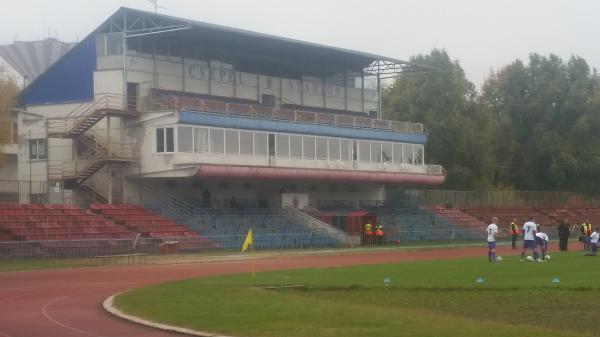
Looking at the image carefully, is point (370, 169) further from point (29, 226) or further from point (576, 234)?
point (29, 226)

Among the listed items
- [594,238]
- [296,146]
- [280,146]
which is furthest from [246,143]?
[594,238]

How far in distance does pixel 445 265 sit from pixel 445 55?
65.2 meters

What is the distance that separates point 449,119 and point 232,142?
115 ft

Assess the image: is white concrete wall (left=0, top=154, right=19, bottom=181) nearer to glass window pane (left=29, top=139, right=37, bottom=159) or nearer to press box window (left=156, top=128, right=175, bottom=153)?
glass window pane (left=29, top=139, right=37, bottom=159)

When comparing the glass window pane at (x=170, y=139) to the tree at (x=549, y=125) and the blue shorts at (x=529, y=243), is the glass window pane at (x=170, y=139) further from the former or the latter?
the tree at (x=549, y=125)

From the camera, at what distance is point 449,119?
96.3 meters

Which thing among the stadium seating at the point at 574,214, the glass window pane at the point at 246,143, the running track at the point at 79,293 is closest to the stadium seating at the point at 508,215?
the stadium seating at the point at 574,214

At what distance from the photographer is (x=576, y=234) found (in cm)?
8275

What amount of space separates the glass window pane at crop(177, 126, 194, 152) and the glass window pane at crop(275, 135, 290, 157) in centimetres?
833

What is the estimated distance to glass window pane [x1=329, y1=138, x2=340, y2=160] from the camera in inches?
2968

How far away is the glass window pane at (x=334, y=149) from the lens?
75.4m

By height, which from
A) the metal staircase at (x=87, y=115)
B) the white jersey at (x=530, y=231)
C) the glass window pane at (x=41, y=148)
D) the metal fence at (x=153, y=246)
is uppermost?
the metal staircase at (x=87, y=115)

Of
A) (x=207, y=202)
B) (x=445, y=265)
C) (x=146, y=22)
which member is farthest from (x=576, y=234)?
(x=445, y=265)

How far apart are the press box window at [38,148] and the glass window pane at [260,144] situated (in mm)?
14845
